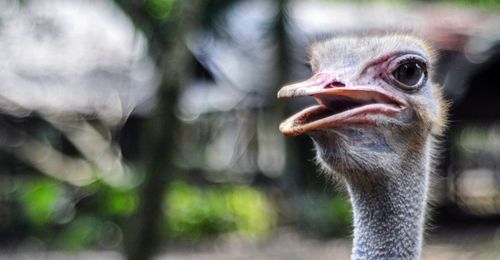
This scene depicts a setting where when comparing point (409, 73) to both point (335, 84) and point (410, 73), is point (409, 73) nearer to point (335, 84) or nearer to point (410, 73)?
point (410, 73)

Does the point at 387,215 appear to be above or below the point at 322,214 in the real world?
above

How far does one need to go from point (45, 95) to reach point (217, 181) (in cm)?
275

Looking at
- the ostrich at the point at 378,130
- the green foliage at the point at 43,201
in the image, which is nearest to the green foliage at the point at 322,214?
the green foliage at the point at 43,201

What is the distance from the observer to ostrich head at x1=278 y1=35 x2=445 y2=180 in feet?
8.52

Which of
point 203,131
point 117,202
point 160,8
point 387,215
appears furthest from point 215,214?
point 387,215

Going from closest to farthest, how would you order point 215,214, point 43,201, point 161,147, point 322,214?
1. point 161,147
2. point 322,214
3. point 43,201
4. point 215,214

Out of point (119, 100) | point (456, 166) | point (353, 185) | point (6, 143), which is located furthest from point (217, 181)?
point (353, 185)

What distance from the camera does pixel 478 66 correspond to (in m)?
11.6

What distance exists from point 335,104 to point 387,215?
0.39 meters

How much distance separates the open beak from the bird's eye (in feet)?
0.24

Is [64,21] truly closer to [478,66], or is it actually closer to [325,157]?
[478,66]

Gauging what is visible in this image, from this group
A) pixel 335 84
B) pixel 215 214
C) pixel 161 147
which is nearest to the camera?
pixel 335 84

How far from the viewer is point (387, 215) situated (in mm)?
2828

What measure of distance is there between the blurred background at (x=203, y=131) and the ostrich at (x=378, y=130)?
6.50 metres
